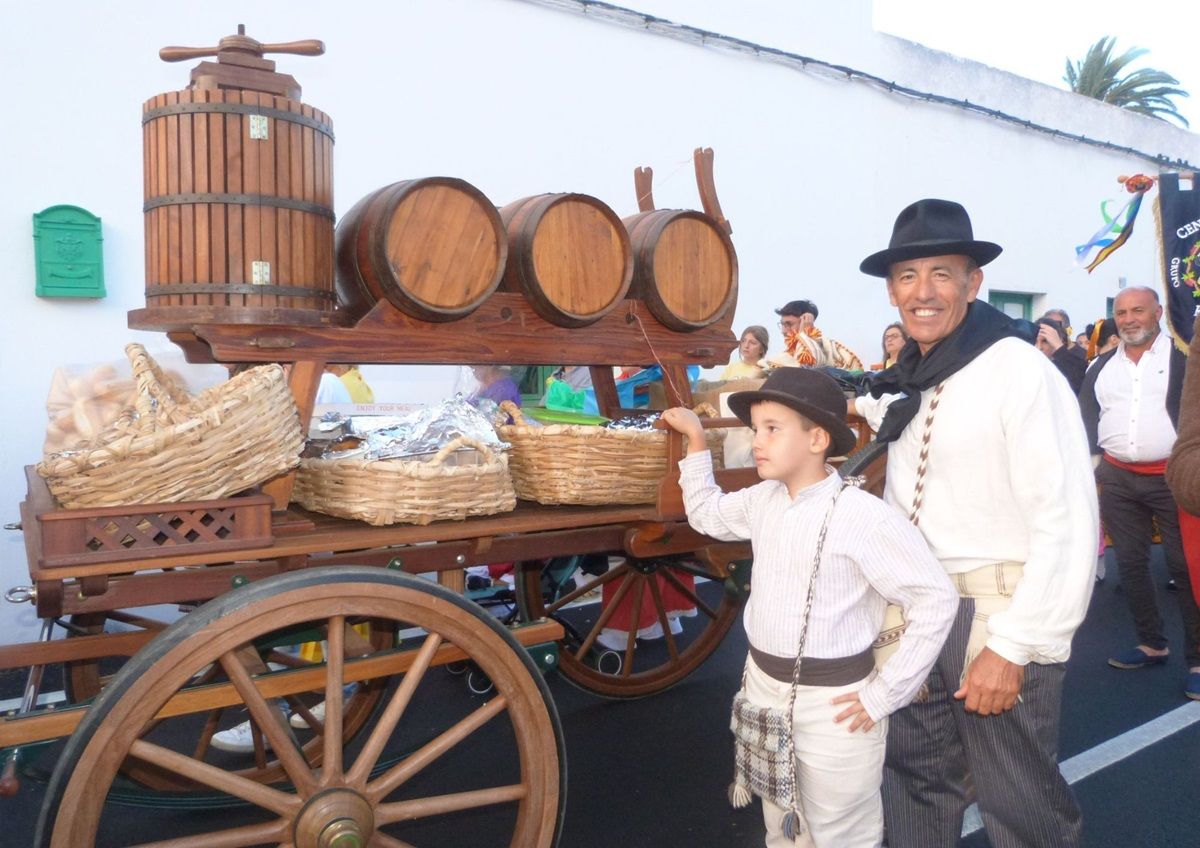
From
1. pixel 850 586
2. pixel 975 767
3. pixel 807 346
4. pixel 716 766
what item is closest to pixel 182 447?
pixel 850 586

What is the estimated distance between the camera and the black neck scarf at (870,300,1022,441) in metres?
2.23

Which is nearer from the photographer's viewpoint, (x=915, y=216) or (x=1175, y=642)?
(x=915, y=216)

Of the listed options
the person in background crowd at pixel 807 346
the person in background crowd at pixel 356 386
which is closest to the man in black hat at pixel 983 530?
the person in background crowd at pixel 807 346

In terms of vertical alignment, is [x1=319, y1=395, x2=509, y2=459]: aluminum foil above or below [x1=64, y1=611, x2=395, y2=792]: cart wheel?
above

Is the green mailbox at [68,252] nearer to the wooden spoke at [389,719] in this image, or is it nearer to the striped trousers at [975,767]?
the wooden spoke at [389,719]

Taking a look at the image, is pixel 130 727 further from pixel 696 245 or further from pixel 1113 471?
pixel 1113 471

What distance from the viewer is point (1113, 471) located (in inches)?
201

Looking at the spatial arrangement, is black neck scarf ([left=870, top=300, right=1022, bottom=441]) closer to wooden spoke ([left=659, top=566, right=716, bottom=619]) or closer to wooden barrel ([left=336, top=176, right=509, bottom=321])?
wooden barrel ([left=336, top=176, right=509, bottom=321])

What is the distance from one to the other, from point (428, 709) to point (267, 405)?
2.41m

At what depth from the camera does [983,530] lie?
7.24ft

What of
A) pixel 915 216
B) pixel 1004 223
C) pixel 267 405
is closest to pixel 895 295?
pixel 915 216

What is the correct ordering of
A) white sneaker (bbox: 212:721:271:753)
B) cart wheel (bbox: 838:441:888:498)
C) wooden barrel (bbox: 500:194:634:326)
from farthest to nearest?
1. white sneaker (bbox: 212:721:271:753)
2. wooden barrel (bbox: 500:194:634:326)
3. cart wheel (bbox: 838:441:888:498)

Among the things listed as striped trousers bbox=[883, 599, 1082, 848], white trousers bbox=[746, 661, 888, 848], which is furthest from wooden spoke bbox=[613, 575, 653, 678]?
white trousers bbox=[746, 661, 888, 848]

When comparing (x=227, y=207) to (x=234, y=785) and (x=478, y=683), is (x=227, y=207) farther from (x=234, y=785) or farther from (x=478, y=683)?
(x=478, y=683)
